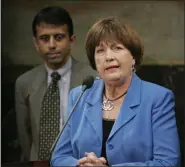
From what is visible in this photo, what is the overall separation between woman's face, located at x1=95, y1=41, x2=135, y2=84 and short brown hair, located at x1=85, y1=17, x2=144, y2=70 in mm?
25

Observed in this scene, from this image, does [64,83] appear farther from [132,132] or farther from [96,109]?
[132,132]

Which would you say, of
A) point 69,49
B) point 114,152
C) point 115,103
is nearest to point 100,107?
point 115,103

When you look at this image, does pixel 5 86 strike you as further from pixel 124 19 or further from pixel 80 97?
pixel 124 19

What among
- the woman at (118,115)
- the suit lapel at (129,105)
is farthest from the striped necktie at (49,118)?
the suit lapel at (129,105)

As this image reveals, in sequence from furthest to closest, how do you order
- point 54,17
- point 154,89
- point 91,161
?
point 54,17, point 154,89, point 91,161

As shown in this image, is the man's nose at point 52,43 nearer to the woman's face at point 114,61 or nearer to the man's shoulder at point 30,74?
the man's shoulder at point 30,74

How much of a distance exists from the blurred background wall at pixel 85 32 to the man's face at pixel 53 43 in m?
0.04

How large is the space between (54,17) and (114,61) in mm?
427

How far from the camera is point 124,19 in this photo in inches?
76.3

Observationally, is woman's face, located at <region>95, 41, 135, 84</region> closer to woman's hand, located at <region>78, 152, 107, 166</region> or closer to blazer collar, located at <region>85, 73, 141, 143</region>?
blazer collar, located at <region>85, 73, 141, 143</region>

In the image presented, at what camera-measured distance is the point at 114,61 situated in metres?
1.83

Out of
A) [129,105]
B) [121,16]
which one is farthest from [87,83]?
[121,16]

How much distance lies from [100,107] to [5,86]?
534mm

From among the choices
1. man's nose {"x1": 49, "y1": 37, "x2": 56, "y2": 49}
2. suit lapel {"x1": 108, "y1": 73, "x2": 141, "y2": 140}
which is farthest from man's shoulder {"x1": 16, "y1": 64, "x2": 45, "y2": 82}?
suit lapel {"x1": 108, "y1": 73, "x2": 141, "y2": 140}
